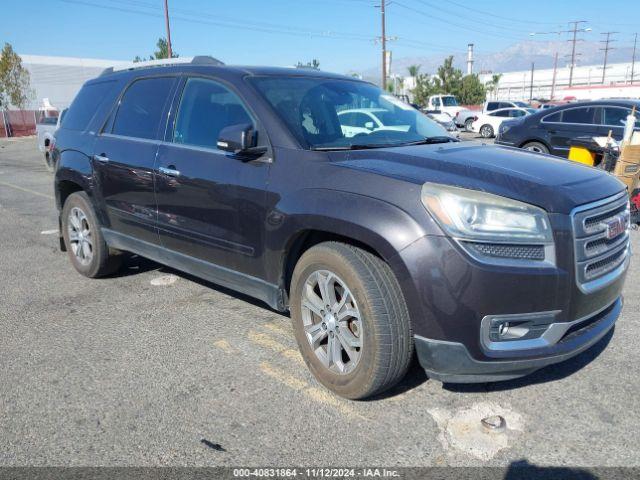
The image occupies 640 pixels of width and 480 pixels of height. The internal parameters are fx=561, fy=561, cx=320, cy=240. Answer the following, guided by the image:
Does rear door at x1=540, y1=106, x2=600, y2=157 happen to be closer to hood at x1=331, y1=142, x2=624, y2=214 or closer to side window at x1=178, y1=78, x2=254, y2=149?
hood at x1=331, y1=142, x2=624, y2=214

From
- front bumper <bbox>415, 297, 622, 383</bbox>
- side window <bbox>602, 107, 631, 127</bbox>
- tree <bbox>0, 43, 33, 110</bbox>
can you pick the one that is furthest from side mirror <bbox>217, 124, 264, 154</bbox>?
tree <bbox>0, 43, 33, 110</bbox>

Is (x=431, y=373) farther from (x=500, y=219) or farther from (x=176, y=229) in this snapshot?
(x=176, y=229)

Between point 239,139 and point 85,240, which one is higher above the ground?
point 239,139

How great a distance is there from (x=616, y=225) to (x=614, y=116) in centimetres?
869

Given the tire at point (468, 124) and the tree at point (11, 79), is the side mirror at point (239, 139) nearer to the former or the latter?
the tire at point (468, 124)

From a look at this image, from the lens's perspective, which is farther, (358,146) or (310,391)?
(358,146)

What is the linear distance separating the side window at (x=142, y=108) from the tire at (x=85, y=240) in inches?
34.4

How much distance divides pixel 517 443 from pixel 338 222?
1.36 meters

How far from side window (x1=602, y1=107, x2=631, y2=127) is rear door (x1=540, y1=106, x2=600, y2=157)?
12 cm

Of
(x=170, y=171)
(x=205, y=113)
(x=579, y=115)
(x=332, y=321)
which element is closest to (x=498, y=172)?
(x=332, y=321)

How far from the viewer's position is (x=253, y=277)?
356cm

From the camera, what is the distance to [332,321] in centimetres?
308

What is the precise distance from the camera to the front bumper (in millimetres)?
2637

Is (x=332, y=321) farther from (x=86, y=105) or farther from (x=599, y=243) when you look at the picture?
(x=86, y=105)
